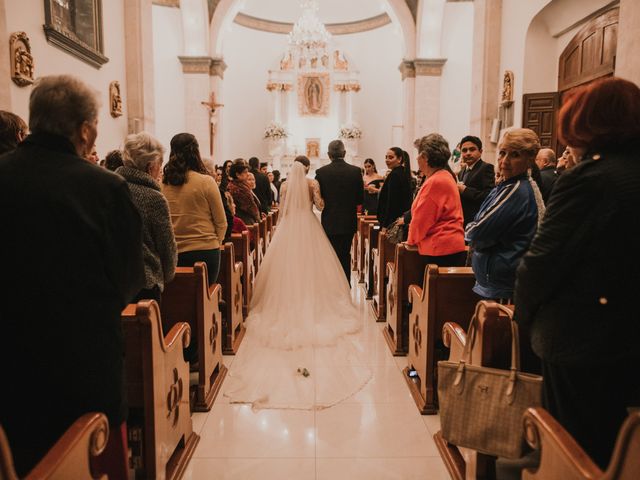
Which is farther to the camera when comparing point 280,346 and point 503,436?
point 280,346

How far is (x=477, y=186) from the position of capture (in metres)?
5.11

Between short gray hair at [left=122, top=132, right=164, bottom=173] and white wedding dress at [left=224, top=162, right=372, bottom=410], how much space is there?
5.79 ft

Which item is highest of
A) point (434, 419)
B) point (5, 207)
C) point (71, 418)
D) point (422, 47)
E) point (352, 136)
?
point (422, 47)

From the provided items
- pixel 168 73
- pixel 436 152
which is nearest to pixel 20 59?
pixel 436 152

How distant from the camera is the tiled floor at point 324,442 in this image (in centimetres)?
287

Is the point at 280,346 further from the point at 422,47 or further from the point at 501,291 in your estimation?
the point at 422,47

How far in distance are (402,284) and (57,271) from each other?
128 inches

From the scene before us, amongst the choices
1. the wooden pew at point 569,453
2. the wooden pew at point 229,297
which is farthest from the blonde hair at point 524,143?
the wooden pew at point 229,297

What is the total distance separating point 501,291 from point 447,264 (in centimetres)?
139

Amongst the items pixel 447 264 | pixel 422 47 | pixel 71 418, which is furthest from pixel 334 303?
pixel 422 47

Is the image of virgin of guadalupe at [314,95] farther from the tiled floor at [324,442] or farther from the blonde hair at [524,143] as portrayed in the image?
the blonde hair at [524,143]

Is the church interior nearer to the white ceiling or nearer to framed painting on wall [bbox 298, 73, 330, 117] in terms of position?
the white ceiling

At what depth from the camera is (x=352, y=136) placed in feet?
63.9

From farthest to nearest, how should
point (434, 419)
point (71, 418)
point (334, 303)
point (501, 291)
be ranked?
point (334, 303) < point (434, 419) < point (501, 291) < point (71, 418)
